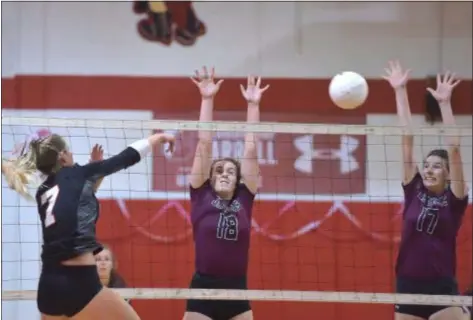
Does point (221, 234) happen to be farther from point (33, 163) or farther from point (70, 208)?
point (33, 163)

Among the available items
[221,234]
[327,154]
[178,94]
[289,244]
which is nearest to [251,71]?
[178,94]

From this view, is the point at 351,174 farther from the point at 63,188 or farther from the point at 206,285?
the point at 63,188

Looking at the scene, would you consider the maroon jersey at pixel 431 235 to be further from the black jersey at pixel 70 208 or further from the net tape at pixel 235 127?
the black jersey at pixel 70 208

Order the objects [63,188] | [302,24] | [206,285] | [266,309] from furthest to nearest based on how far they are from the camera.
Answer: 1. [302,24]
2. [266,309]
3. [206,285]
4. [63,188]

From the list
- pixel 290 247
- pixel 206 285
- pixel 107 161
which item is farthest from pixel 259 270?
pixel 107 161

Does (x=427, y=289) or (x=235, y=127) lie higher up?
(x=235, y=127)

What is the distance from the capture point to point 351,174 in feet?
24.2

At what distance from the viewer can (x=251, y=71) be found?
7480mm

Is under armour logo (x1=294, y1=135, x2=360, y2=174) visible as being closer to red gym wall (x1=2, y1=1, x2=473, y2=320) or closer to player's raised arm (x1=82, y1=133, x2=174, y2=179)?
red gym wall (x1=2, y1=1, x2=473, y2=320)

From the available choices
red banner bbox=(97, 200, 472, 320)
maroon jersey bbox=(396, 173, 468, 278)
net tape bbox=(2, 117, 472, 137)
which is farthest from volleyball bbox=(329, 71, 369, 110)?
red banner bbox=(97, 200, 472, 320)

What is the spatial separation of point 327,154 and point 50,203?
3.95m

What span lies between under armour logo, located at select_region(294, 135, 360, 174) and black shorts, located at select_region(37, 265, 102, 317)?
12.3 ft

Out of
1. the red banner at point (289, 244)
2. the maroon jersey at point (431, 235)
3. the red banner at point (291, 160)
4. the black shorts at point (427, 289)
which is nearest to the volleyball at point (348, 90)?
the maroon jersey at point (431, 235)

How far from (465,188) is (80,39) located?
4315 millimetres
